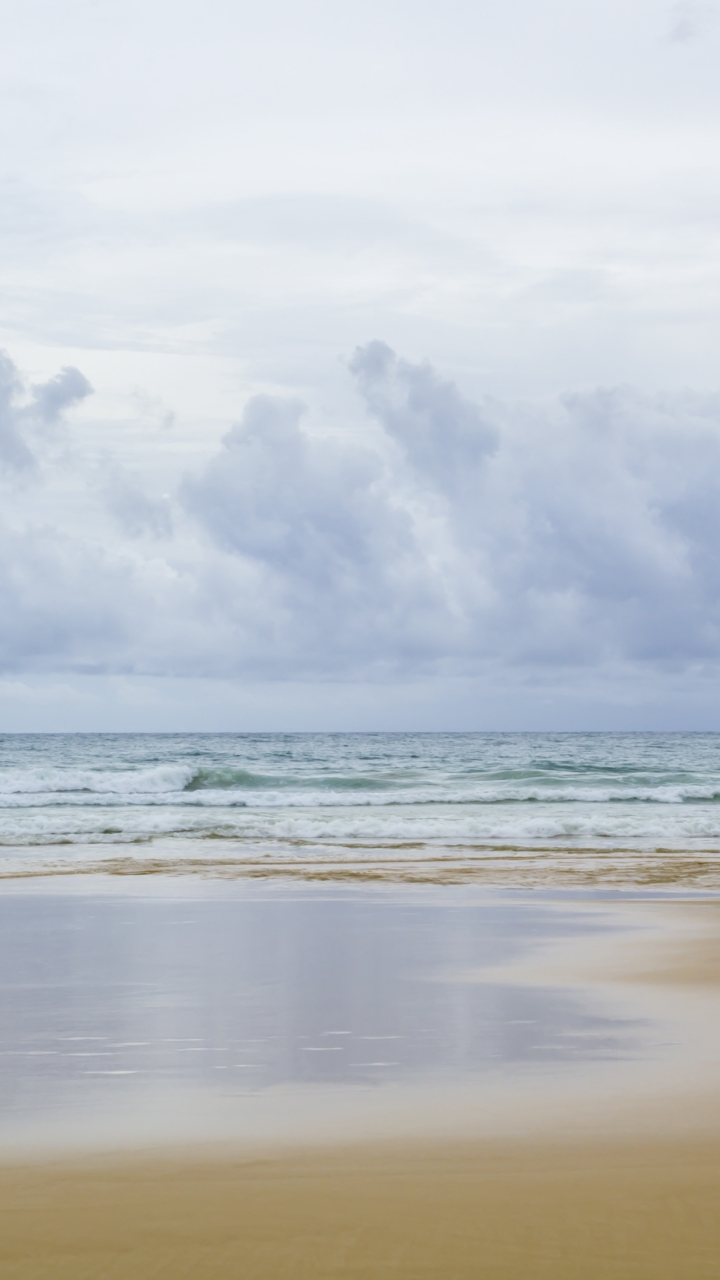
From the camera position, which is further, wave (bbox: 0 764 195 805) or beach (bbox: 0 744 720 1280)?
wave (bbox: 0 764 195 805)

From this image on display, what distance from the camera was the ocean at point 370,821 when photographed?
1580 cm

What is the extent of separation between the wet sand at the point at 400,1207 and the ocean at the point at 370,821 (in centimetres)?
999

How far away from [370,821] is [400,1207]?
18.4 meters

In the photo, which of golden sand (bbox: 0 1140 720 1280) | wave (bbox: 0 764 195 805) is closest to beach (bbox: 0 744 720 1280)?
golden sand (bbox: 0 1140 720 1280)

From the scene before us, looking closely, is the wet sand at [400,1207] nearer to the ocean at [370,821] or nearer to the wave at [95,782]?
the ocean at [370,821]

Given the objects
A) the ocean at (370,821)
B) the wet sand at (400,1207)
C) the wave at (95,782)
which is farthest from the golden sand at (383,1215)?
the wave at (95,782)

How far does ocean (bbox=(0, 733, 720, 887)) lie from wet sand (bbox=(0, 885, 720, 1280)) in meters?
9.99

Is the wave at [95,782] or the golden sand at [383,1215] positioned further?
the wave at [95,782]

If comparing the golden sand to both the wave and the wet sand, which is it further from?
the wave

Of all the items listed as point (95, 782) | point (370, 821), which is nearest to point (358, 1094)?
point (370, 821)

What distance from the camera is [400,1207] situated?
3.68 m

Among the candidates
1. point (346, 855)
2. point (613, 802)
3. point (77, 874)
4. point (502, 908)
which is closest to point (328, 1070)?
point (502, 908)

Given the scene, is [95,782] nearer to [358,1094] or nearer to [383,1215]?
[358,1094]

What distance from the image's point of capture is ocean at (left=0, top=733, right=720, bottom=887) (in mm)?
15797
